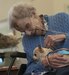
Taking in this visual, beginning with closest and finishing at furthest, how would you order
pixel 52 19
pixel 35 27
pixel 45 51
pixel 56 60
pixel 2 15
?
pixel 56 60, pixel 45 51, pixel 35 27, pixel 52 19, pixel 2 15

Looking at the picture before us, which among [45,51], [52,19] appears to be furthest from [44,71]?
[52,19]

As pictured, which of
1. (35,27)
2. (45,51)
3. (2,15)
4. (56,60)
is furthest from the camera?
(2,15)

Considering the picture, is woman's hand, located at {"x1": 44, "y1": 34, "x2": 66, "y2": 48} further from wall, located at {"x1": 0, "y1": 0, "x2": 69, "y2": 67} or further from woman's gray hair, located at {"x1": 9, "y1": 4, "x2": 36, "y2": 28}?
wall, located at {"x1": 0, "y1": 0, "x2": 69, "y2": 67}

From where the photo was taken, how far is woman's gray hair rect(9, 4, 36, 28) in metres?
1.48

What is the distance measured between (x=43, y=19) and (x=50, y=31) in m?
0.10

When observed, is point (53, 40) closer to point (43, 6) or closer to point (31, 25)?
point (31, 25)

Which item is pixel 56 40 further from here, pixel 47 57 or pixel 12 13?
pixel 12 13

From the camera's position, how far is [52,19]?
1573 mm

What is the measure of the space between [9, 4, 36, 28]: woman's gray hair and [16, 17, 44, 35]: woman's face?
3cm

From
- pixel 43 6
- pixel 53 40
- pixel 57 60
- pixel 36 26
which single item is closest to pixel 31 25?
pixel 36 26

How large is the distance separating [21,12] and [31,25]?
0.36 ft

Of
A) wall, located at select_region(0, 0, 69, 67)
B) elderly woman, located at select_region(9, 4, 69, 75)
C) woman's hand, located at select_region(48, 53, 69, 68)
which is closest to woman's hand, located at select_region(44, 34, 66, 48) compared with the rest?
elderly woman, located at select_region(9, 4, 69, 75)

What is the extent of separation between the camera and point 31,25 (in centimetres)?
147

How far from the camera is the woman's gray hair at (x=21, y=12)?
58.4 inches
